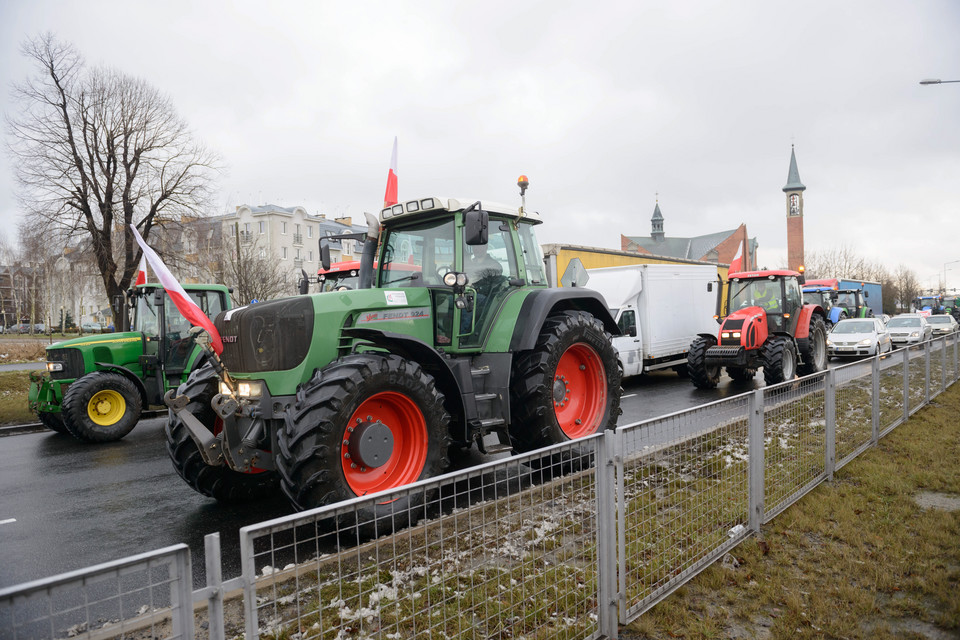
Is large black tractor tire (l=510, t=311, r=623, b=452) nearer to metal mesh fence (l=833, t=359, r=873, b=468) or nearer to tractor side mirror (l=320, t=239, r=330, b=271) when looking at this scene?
metal mesh fence (l=833, t=359, r=873, b=468)

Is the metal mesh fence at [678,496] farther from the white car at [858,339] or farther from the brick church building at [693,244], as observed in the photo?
the brick church building at [693,244]

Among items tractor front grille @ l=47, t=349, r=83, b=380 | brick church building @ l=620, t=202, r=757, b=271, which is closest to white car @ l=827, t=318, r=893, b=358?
tractor front grille @ l=47, t=349, r=83, b=380

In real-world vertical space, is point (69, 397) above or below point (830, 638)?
above

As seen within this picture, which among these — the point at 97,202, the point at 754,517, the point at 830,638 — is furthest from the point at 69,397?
the point at 97,202

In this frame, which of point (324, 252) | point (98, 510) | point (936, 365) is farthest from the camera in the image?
point (936, 365)

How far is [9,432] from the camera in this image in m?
10.4

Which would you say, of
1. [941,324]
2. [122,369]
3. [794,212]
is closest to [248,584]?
[122,369]

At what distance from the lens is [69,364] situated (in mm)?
9539

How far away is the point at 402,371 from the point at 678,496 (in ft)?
7.05

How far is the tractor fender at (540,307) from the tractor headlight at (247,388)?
232cm

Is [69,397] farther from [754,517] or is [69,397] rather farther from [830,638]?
[830,638]

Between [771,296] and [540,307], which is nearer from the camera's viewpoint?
[540,307]

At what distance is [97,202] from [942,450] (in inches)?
829

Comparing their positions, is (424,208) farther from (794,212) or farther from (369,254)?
(794,212)
